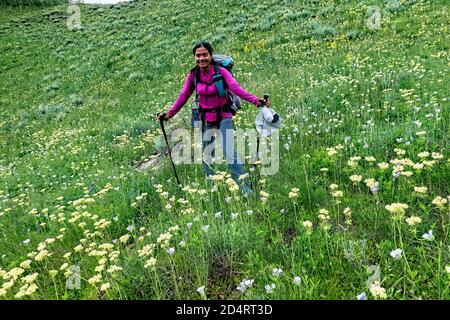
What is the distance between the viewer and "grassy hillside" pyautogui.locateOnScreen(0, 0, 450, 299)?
3168 millimetres

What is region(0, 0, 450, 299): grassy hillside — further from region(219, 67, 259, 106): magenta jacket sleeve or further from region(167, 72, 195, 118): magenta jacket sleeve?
region(167, 72, 195, 118): magenta jacket sleeve

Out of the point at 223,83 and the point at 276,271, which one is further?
the point at 223,83

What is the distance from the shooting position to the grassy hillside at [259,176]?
10.4 feet

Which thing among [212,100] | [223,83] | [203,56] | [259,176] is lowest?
[259,176]

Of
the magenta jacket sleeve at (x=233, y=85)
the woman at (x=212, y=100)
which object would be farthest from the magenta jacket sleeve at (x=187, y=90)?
the magenta jacket sleeve at (x=233, y=85)

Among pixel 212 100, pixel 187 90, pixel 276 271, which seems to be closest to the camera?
pixel 276 271

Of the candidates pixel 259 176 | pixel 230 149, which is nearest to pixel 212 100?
pixel 230 149

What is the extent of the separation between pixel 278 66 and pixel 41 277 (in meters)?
9.70

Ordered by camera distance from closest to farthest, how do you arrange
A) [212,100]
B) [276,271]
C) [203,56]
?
[276,271] → [203,56] → [212,100]

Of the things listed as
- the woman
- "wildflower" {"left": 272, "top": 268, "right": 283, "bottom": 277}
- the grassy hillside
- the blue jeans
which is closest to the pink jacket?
the woman

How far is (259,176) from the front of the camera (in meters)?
5.56

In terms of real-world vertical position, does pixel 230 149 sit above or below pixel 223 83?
below

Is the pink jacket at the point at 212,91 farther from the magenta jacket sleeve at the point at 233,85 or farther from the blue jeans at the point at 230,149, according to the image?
the blue jeans at the point at 230,149

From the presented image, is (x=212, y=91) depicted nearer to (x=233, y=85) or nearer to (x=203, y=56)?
(x=233, y=85)
